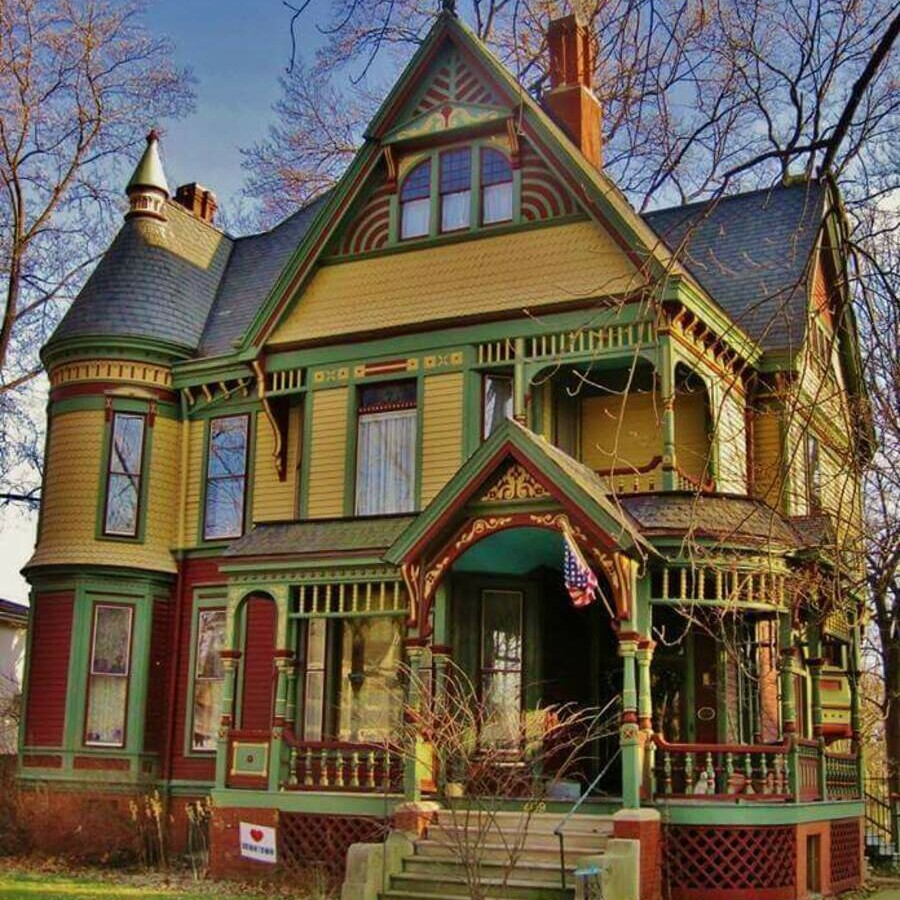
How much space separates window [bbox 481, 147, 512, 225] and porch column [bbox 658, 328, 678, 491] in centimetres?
366

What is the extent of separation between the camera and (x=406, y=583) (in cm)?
1683

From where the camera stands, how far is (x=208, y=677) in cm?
2169

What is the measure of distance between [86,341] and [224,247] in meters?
4.48

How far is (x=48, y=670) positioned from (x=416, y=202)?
9.54 meters

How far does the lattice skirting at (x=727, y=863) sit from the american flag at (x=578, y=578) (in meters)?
2.79

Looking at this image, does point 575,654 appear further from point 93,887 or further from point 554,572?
point 93,887

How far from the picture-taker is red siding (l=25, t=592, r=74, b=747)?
21.1 meters

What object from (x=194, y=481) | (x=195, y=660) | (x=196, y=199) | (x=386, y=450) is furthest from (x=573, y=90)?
(x=195, y=660)

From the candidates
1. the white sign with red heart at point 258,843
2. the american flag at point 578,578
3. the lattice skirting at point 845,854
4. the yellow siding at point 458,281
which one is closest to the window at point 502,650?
the american flag at point 578,578

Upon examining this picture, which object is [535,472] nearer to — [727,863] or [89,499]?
[727,863]

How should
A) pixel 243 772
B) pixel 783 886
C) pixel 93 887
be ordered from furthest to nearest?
pixel 243 772 → pixel 93 887 → pixel 783 886

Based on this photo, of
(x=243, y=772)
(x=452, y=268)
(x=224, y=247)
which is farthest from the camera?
(x=224, y=247)

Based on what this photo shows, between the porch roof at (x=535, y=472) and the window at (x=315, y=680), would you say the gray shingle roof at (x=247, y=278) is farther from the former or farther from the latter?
the porch roof at (x=535, y=472)

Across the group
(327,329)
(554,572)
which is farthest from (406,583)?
(327,329)
